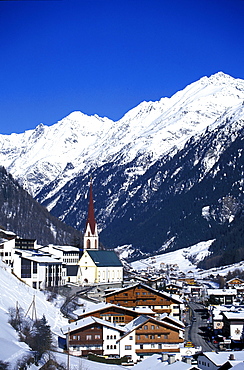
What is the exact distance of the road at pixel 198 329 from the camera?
68875 mm

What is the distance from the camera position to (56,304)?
82688mm

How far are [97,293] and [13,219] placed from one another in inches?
3917

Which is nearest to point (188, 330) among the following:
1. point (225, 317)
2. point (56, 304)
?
point (225, 317)

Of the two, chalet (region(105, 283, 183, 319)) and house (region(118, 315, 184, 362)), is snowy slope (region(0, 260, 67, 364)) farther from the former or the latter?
chalet (region(105, 283, 183, 319))

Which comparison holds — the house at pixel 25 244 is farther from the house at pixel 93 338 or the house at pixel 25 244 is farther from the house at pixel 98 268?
the house at pixel 93 338

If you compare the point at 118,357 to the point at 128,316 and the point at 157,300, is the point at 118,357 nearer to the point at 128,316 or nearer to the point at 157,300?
the point at 128,316

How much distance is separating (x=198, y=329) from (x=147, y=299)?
6996mm

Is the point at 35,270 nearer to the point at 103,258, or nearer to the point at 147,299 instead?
the point at 147,299

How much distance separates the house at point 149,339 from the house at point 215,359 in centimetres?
1078

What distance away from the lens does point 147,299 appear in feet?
277

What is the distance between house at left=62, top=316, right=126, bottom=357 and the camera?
6072cm

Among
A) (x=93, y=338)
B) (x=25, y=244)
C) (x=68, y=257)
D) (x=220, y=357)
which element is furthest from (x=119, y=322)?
(x=68, y=257)

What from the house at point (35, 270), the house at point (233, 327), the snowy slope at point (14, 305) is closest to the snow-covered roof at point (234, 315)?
the house at point (233, 327)

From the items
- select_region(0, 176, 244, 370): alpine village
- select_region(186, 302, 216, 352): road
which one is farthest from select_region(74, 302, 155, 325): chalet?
select_region(186, 302, 216, 352): road
